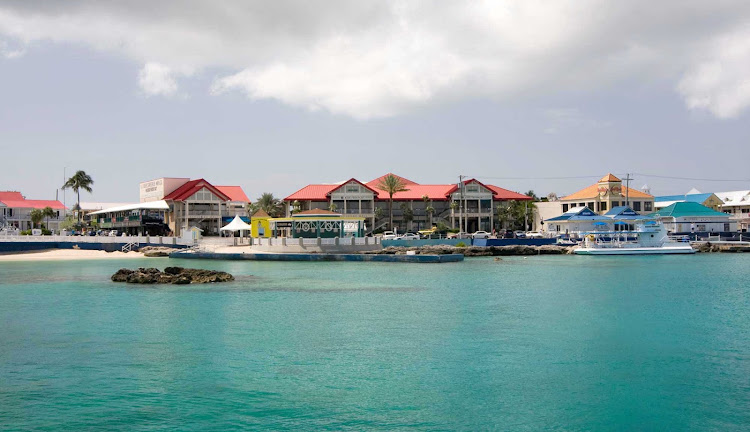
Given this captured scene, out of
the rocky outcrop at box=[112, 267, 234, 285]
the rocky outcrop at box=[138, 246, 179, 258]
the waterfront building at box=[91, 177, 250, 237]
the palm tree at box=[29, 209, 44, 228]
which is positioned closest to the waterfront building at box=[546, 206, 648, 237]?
the waterfront building at box=[91, 177, 250, 237]

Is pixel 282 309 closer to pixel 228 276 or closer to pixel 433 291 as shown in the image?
pixel 433 291

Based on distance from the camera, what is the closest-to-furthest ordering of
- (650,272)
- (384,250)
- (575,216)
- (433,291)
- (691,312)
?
1. (691,312)
2. (433,291)
3. (650,272)
4. (384,250)
5. (575,216)

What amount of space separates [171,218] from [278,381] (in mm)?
79531

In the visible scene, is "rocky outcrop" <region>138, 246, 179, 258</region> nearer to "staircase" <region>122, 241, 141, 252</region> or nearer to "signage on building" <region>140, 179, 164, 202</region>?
"staircase" <region>122, 241, 141, 252</region>

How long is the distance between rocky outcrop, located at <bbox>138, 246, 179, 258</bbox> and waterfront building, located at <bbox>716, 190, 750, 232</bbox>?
92115mm

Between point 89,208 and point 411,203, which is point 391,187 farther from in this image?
point 89,208

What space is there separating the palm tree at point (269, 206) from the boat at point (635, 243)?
150ft

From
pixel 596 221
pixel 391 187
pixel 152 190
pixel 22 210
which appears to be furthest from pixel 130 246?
pixel 22 210

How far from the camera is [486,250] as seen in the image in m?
73.0

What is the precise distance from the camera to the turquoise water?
13820 millimetres

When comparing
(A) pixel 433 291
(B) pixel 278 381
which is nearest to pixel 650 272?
(A) pixel 433 291

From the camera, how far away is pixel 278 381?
644 inches

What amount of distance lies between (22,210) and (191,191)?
52.6m

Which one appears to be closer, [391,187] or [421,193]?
[391,187]
